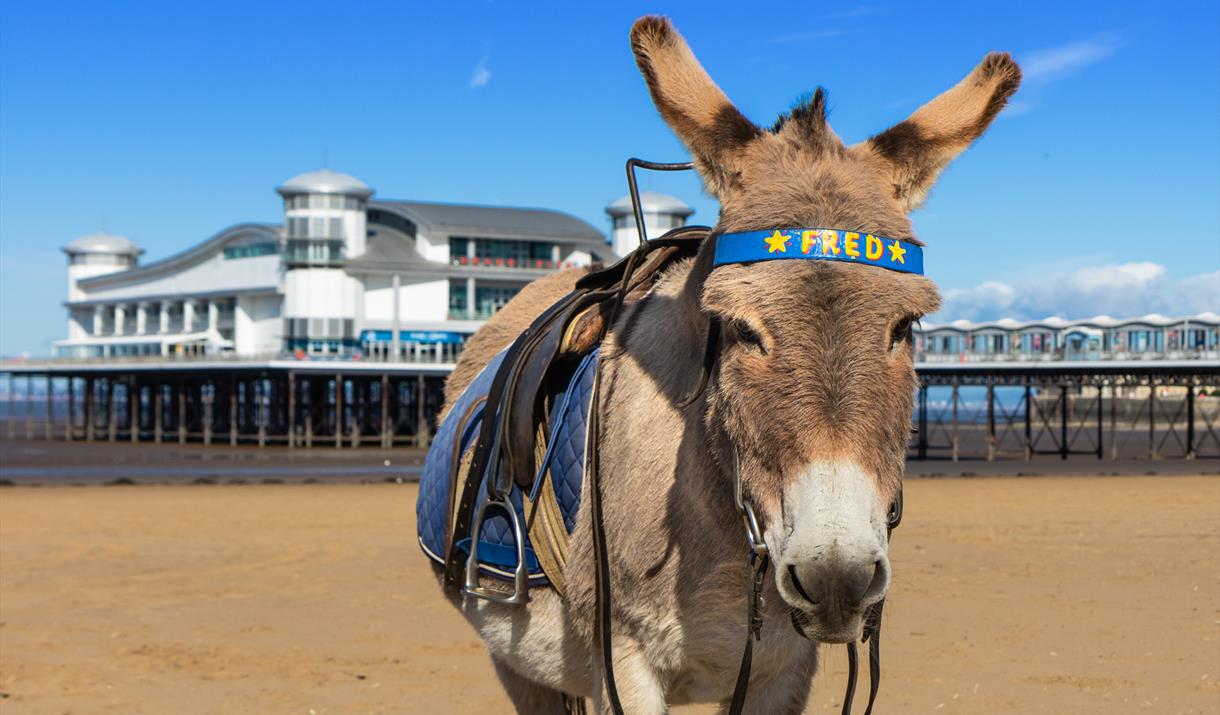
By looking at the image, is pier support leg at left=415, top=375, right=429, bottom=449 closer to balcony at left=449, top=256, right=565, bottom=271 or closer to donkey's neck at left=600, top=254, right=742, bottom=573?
balcony at left=449, top=256, right=565, bottom=271

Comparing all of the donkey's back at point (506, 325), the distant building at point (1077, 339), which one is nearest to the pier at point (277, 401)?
the distant building at point (1077, 339)

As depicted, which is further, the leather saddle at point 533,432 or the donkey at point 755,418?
the leather saddle at point 533,432

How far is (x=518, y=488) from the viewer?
335 centimetres

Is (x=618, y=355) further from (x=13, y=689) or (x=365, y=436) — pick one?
(x=365, y=436)

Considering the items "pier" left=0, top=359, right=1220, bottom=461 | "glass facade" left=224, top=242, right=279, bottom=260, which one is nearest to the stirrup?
"pier" left=0, top=359, right=1220, bottom=461

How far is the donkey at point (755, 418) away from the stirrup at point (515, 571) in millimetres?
60

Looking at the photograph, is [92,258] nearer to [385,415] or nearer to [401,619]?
[385,415]

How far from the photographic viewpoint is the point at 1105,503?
24.3 meters

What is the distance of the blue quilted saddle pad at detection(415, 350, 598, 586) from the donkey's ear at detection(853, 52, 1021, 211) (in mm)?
991

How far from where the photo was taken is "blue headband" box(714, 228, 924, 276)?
239 centimetres

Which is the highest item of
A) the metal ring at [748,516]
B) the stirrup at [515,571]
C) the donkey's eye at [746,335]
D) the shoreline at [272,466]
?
the donkey's eye at [746,335]

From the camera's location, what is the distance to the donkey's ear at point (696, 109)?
8.43 feet

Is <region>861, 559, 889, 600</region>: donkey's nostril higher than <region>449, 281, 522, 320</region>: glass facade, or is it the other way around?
<region>449, 281, 522, 320</region>: glass facade

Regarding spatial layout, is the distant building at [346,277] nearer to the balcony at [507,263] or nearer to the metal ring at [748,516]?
the balcony at [507,263]
